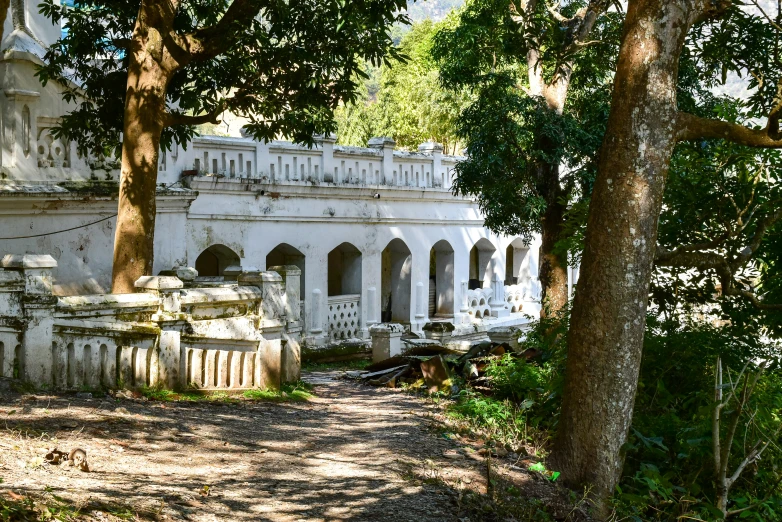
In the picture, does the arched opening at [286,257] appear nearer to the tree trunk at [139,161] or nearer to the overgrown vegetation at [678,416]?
the tree trunk at [139,161]

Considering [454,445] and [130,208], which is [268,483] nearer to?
[454,445]

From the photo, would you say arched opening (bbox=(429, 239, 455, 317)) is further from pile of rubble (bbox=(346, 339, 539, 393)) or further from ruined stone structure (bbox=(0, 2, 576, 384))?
pile of rubble (bbox=(346, 339, 539, 393))

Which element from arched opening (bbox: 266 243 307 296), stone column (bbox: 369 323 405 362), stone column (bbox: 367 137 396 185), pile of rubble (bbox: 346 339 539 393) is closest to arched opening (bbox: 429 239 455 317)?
stone column (bbox: 367 137 396 185)

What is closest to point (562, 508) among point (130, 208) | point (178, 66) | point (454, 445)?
point (454, 445)

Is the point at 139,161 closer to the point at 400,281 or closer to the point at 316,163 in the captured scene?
the point at 316,163

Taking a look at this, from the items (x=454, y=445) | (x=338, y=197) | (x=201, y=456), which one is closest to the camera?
(x=201, y=456)

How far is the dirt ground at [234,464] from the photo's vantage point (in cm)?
578

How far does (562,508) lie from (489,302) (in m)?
16.8

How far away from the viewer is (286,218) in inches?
718

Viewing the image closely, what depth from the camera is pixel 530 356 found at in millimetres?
11844

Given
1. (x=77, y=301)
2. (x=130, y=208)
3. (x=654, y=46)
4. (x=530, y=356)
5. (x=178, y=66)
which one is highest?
(x=178, y=66)

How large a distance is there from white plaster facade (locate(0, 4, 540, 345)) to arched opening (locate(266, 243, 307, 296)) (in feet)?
0.12

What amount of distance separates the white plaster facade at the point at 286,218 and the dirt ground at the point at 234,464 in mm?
4846

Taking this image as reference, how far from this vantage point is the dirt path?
19.0ft
